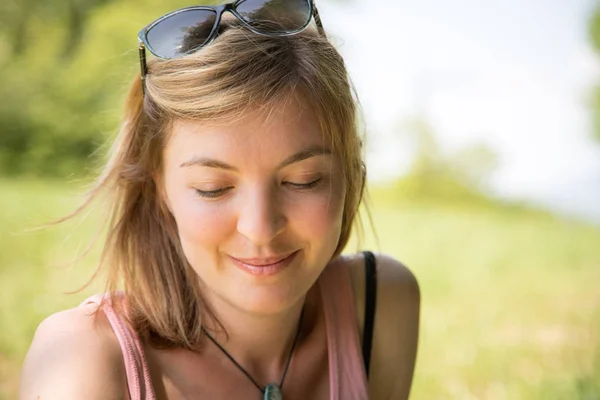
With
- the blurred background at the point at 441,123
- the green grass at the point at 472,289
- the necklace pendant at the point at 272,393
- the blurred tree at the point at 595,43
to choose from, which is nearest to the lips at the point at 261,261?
the necklace pendant at the point at 272,393

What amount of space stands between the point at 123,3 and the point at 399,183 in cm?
280

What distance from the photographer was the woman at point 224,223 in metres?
1.53

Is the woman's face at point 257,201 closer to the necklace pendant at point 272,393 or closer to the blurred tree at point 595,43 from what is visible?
the necklace pendant at point 272,393

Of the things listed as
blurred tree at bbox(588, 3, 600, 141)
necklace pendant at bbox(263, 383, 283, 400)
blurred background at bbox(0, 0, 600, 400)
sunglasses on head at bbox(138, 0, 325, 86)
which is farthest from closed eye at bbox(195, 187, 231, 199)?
blurred tree at bbox(588, 3, 600, 141)

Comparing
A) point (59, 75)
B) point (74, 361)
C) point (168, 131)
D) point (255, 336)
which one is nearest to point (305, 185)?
point (168, 131)

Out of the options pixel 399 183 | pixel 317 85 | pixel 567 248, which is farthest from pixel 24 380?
pixel 399 183

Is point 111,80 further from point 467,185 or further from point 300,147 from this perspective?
point 300,147

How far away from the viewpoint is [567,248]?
5168 millimetres

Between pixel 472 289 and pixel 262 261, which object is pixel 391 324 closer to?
pixel 262 261

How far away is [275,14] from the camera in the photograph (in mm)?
1661

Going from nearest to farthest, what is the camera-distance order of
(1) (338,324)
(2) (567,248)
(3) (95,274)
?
(3) (95,274) → (1) (338,324) → (2) (567,248)

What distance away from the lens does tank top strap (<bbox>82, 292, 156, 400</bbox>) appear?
157cm

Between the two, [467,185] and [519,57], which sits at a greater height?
[519,57]

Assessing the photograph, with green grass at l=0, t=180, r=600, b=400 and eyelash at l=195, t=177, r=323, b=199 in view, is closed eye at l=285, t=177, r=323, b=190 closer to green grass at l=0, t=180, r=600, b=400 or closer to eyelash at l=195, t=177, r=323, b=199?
eyelash at l=195, t=177, r=323, b=199
